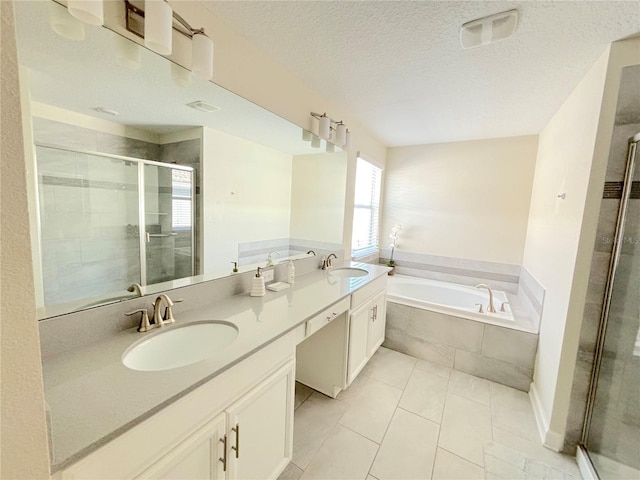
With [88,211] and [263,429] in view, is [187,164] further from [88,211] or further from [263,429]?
[263,429]

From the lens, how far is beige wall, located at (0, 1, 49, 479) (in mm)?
416

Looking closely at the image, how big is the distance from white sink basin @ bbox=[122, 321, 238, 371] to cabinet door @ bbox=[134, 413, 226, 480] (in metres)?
0.27

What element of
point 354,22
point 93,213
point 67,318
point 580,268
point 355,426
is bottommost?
point 355,426

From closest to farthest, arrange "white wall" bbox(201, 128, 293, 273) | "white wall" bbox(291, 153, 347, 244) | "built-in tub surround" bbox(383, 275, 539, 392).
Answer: "white wall" bbox(201, 128, 293, 273), "built-in tub surround" bbox(383, 275, 539, 392), "white wall" bbox(291, 153, 347, 244)

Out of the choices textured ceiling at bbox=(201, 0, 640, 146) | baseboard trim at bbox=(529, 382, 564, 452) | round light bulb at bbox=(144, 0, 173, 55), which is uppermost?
textured ceiling at bbox=(201, 0, 640, 146)

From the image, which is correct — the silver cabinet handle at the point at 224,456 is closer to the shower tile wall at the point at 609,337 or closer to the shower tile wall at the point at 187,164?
the shower tile wall at the point at 187,164

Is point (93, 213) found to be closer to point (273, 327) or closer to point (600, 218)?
point (273, 327)

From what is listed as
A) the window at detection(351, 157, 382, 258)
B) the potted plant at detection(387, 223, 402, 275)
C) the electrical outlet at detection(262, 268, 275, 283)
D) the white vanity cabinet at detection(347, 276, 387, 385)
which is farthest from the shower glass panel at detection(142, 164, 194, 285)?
the potted plant at detection(387, 223, 402, 275)

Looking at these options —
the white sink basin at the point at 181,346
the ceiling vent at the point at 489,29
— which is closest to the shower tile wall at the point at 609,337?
the ceiling vent at the point at 489,29

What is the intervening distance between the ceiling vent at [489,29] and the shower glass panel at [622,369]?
97 centimetres

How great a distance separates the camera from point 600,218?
1.46 meters

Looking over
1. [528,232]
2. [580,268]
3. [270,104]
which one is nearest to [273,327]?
[270,104]

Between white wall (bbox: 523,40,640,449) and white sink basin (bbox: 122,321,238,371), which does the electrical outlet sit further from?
white wall (bbox: 523,40,640,449)

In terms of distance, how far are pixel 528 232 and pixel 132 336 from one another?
11.6ft
